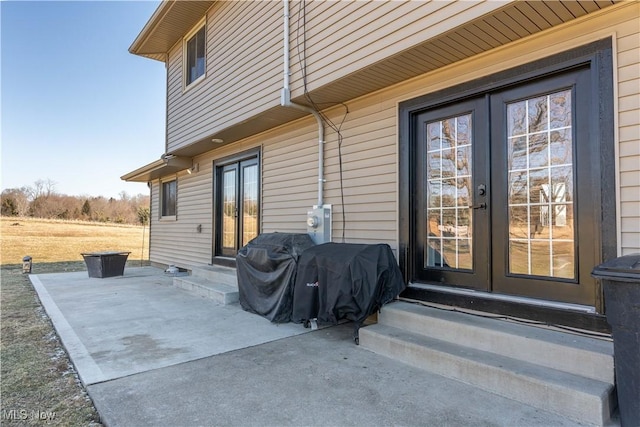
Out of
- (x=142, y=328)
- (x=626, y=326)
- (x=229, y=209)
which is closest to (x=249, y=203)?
(x=229, y=209)

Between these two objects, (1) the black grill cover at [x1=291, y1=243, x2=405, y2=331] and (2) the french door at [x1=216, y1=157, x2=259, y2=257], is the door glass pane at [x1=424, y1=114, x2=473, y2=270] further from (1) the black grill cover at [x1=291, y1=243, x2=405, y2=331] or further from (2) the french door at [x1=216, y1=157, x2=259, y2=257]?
(2) the french door at [x1=216, y1=157, x2=259, y2=257]

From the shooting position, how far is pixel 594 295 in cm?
250

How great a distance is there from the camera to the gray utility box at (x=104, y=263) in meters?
7.68

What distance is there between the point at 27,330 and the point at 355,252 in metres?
3.76

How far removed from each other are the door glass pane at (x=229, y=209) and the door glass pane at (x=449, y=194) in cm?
435

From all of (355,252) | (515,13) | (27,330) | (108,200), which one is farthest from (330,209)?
(108,200)

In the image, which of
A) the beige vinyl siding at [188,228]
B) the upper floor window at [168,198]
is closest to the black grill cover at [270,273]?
the beige vinyl siding at [188,228]

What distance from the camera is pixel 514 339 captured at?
249 centimetres

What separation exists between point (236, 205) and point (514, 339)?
5477mm

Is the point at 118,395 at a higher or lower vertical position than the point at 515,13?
lower

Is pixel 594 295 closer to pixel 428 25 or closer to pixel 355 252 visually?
pixel 355 252

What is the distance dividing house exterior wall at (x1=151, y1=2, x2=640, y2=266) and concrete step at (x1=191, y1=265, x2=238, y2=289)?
2.10 feet

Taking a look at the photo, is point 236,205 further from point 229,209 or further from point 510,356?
point 510,356

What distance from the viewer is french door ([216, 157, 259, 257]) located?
21.2 ft
